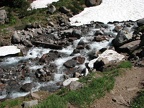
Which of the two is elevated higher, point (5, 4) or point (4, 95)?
point (5, 4)

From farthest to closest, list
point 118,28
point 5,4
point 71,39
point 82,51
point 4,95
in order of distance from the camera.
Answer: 1. point 5,4
2. point 118,28
3. point 71,39
4. point 82,51
5. point 4,95

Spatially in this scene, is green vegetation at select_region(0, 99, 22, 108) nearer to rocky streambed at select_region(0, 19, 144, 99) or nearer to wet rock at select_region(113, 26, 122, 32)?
rocky streambed at select_region(0, 19, 144, 99)

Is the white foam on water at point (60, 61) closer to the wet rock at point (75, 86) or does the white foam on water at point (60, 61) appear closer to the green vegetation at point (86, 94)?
the wet rock at point (75, 86)

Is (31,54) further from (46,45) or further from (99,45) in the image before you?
(99,45)

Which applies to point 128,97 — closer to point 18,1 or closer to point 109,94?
point 109,94

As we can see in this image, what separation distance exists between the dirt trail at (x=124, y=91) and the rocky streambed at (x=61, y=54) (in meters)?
1.47

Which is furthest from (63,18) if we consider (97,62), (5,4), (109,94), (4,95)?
(109,94)

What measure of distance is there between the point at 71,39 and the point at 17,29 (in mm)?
5221

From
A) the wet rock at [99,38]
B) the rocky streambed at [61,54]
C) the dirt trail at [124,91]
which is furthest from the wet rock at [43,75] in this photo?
the wet rock at [99,38]

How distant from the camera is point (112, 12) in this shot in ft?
99.2

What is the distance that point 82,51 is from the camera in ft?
75.6

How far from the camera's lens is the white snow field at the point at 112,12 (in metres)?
29.0

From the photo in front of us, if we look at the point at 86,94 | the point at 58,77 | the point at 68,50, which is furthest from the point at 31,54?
the point at 86,94

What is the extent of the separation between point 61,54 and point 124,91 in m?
9.73
